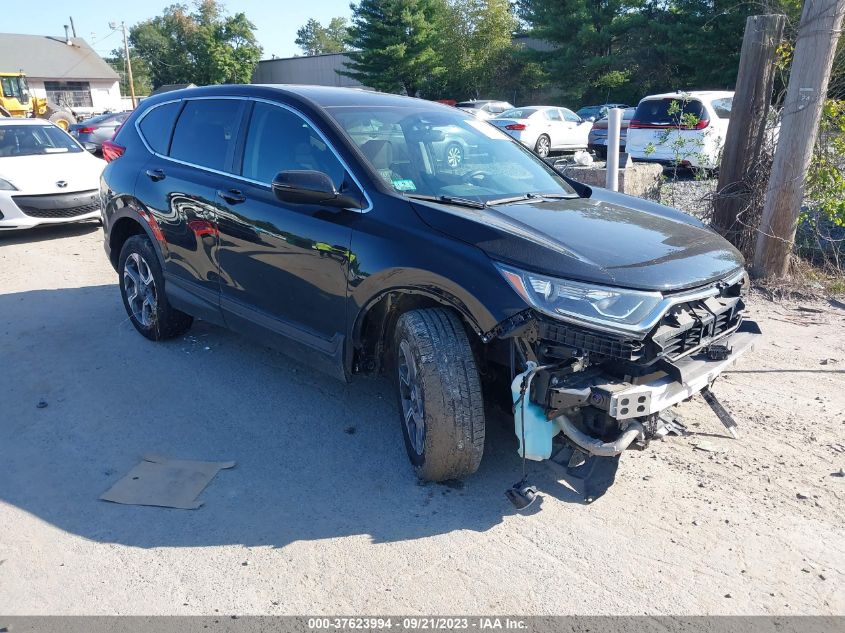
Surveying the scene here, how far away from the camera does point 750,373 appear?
191 inches

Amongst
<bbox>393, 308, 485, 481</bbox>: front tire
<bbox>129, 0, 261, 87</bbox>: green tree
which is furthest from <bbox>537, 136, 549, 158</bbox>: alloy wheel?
<bbox>129, 0, 261, 87</bbox>: green tree

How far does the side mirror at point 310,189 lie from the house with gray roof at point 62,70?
63366 mm

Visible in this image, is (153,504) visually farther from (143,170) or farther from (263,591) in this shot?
(143,170)

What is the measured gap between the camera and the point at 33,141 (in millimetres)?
10391

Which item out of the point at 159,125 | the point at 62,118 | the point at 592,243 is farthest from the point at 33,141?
the point at 62,118

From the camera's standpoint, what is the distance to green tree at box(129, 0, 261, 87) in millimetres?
58188

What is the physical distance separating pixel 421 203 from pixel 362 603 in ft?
6.24

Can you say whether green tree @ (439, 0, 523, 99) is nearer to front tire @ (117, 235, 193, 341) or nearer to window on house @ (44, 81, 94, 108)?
window on house @ (44, 81, 94, 108)

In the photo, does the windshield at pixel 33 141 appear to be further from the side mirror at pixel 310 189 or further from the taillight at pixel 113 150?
the side mirror at pixel 310 189

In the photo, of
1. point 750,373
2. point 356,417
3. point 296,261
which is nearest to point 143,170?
point 296,261

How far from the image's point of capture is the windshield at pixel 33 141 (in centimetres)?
1003

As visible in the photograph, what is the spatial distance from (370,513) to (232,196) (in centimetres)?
221

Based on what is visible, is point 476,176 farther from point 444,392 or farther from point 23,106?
point 23,106

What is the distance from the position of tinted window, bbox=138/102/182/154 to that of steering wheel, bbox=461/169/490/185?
2.45 metres
